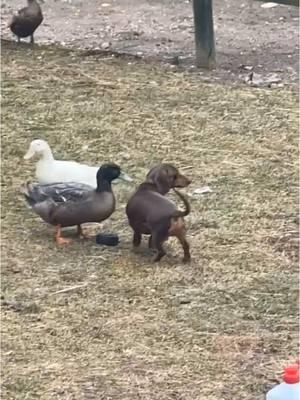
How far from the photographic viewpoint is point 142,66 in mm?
7844

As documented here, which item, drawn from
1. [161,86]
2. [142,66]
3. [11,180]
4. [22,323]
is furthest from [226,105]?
[22,323]

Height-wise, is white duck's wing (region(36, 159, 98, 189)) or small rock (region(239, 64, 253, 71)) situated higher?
white duck's wing (region(36, 159, 98, 189))

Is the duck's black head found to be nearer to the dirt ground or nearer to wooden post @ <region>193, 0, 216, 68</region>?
the dirt ground

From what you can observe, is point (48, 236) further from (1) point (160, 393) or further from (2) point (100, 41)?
(2) point (100, 41)

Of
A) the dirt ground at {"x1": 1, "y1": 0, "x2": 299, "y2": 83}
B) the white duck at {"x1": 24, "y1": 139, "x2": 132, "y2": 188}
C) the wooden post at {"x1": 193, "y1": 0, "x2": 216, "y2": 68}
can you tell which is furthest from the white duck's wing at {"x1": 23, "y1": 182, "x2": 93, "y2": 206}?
the wooden post at {"x1": 193, "y1": 0, "x2": 216, "y2": 68}

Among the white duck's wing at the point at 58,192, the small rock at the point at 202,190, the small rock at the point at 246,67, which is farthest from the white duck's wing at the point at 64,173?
the small rock at the point at 246,67

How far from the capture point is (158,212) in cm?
444

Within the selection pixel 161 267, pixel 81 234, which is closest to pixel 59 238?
pixel 81 234

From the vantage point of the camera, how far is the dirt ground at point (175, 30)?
802 cm

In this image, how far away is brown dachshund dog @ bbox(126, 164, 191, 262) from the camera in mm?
4426

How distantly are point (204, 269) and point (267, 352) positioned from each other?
2.48 feet

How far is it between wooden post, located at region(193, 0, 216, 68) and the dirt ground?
4.6 inches

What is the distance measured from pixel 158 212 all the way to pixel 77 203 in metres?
0.43

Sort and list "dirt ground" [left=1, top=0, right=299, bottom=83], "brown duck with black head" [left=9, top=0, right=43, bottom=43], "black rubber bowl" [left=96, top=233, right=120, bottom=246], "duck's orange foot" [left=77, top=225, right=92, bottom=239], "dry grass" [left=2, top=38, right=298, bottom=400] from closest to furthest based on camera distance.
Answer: "dry grass" [left=2, top=38, right=298, bottom=400], "black rubber bowl" [left=96, top=233, right=120, bottom=246], "duck's orange foot" [left=77, top=225, right=92, bottom=239], "dirt ground" [left=1, top=0, right=299, bottom=83], "brown duck with black head" [left=9, top=0, right=43, bottom=43]
